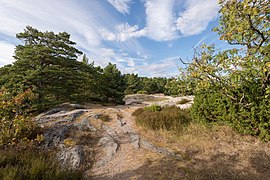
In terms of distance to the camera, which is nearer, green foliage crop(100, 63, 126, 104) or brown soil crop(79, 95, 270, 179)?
brown soil crop(79, 95, 270, 179)

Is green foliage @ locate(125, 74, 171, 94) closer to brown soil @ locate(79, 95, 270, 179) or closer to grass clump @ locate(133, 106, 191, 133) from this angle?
grass clump @ locate(133, 106, 191, 133)

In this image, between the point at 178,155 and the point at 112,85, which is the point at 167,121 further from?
the point at 112,85

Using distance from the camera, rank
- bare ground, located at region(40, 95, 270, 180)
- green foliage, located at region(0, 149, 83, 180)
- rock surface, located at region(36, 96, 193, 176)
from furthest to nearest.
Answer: rock surface, located at region(36, 96, 193, 176) < bare ground, located at region(40, 95, 270, 180) < green foliage, located at region(0, 149, 83, 180)

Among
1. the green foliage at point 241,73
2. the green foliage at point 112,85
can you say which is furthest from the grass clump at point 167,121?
the green foliage at point 112,85

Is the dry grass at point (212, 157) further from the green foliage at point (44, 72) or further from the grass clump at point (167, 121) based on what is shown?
the green foliage at point (44, 72)

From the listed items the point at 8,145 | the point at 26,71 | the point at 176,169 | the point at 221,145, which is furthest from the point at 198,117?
the point at 26,71

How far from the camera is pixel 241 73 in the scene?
321 centimetres

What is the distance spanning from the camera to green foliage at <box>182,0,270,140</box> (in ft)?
9.36

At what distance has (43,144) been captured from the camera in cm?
450

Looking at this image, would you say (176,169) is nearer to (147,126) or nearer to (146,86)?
(147,126)

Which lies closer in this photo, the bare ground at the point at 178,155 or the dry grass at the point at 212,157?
the dry grass at the point at 212,157

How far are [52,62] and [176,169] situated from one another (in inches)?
414

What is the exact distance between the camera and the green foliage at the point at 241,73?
9.36 feet

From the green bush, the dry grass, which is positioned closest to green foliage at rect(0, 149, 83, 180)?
the dry grass
